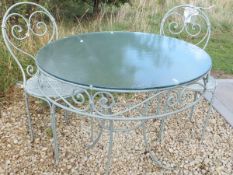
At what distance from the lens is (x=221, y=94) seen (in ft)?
10.5

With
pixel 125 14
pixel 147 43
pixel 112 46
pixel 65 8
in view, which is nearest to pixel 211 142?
pixel 147 43

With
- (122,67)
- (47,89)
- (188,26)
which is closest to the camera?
(122,67)

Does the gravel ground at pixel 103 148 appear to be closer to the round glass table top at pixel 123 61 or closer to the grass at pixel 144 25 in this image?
the grass at pixel 144 25

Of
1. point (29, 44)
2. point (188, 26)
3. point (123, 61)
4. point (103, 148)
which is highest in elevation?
point (123, 61)

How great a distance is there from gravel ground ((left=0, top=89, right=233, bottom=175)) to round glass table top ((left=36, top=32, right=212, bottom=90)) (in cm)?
82

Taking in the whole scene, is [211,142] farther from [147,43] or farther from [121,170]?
[147,43]

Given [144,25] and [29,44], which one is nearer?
[29,44]

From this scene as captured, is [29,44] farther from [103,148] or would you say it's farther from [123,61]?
[123,61]

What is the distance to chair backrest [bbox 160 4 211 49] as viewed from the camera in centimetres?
264

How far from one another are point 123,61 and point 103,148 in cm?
87

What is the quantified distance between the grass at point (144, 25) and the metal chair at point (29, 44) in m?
0.08

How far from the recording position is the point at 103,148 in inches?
95.5

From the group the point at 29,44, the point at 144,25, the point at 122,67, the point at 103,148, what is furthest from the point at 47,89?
the point at 144,25

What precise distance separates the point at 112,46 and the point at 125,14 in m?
3.38
